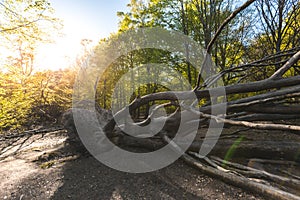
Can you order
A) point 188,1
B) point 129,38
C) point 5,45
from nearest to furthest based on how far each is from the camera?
point 5,45 < point 188,1 < point 129,38

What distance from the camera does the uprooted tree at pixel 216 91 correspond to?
207cm

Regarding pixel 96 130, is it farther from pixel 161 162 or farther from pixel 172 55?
pixel 172 55

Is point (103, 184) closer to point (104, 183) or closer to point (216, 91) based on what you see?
point (104, 183)

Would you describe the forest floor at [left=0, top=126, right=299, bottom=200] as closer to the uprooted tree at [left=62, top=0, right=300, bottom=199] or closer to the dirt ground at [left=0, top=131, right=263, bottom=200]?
the dirt ground at [left=0, top=131, right=263, bottom=200]

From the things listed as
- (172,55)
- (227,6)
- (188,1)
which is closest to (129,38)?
(172,55)

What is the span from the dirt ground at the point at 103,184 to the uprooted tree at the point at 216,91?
8.8 inches

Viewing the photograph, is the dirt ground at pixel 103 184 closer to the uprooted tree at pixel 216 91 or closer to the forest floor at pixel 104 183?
the forest floor at pixel 104 183

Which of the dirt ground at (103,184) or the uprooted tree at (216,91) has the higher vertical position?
the uprooted tree at (216,91)

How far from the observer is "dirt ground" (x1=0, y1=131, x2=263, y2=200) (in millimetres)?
2023

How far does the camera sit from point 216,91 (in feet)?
8.55

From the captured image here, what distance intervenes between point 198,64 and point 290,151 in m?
7.73

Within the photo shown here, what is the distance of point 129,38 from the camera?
10.6 m

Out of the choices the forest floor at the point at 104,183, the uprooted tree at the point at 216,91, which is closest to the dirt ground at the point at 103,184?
the forest floor at the point at 104,183

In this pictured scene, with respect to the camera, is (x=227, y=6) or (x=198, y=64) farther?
(x=198, y=64)
